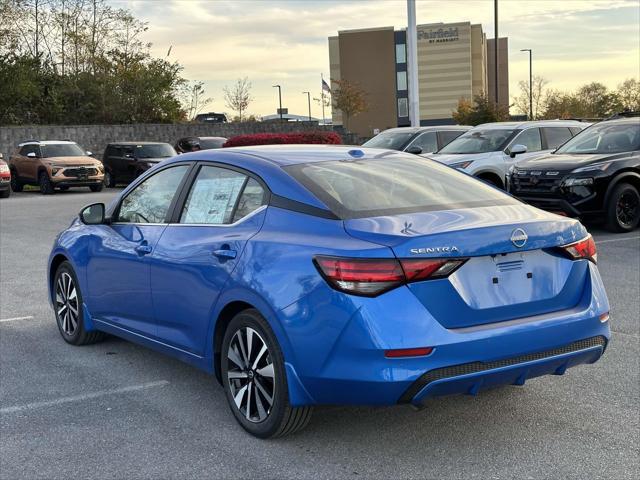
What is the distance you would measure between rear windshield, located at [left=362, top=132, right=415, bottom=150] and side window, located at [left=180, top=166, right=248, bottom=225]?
13.6m

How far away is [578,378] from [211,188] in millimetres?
2666

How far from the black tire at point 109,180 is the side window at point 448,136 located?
14204mm

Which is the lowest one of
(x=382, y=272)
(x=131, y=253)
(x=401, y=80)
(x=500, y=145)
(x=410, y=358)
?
(x=410, y=358)

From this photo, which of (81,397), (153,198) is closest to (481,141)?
(153,198)

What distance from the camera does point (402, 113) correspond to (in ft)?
324

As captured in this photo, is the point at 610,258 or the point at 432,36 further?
the point at 432,36

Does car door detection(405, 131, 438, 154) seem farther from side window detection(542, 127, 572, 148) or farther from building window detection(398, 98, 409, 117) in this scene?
building window detection(398, 98, 409, 117)

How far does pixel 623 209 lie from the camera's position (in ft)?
40.8

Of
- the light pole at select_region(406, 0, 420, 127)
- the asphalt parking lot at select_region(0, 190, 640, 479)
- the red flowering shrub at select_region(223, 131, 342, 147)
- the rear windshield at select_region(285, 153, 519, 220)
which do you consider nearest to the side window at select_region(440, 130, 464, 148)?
the light pole at select_region(406, 0, 420, 127)

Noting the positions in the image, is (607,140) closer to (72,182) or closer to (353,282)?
(353,282)

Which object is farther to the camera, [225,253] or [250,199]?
[250,199]

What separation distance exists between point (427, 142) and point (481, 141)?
245 cm

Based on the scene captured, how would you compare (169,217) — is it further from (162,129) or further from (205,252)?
(162,129)

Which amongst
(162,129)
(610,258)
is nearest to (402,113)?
(162,129)
